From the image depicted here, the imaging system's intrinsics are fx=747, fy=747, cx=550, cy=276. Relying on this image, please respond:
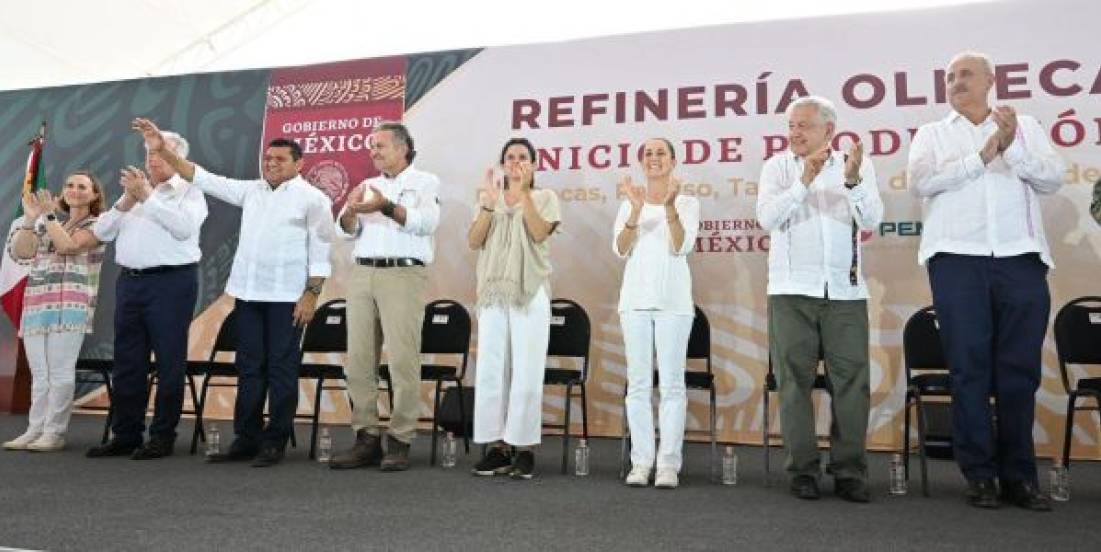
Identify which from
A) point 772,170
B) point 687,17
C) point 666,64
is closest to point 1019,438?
point 772,170

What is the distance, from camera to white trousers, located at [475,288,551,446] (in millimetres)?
3143

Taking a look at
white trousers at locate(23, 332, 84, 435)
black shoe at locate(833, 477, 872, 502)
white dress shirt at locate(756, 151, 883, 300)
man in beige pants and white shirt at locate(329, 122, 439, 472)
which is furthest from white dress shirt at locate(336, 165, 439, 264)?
black shoe at locate(833, 477, 872, 502)

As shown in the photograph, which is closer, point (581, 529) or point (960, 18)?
point (581, 529)

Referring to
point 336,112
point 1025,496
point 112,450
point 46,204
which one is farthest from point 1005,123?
point 336,112

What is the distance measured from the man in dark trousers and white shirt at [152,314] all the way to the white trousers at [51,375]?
1.16 ft

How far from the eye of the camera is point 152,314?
3.55 m

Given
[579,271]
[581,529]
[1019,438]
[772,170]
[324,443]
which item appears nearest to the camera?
[581,529]

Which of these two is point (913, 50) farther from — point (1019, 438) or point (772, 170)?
point (1019, 438)

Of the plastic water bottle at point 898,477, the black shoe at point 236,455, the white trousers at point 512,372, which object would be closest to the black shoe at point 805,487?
the plastic water bottle at point 898,477

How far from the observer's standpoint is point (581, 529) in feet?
6.98

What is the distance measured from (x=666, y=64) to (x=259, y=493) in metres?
3.68

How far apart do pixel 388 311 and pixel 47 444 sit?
192cm

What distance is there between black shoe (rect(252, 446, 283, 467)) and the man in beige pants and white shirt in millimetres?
298

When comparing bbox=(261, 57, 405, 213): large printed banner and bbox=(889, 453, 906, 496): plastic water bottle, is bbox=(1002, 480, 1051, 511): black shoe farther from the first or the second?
bbox=(261, 57, 405, 213): large printed banner
